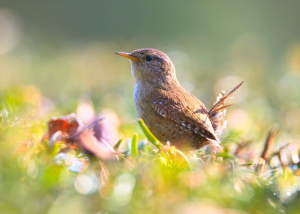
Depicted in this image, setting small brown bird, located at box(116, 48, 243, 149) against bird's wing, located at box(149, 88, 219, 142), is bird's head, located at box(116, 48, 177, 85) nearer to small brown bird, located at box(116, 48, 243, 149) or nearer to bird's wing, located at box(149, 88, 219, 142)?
small brown bird, located at box(116, 48, 243, 149)

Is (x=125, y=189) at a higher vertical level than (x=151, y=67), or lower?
higher

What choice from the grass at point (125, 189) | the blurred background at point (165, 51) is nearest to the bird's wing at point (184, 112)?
the blurred background at point (165, 51)

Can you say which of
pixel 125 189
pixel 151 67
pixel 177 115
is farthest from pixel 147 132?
pixel 151 67

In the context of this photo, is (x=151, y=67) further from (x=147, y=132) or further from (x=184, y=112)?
(x=147, y=132)

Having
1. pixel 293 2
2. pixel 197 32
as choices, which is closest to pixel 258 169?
pixel 197 32

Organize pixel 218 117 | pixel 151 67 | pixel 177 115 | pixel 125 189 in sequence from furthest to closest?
1. pixel 151 67
2. pixel 218 117
3. pixel 177 115
4. pixel 125 189

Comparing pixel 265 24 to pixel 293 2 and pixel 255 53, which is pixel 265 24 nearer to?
pixel 293 2

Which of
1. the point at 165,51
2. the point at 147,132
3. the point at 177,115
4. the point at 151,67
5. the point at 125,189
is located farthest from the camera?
the point at 165,51

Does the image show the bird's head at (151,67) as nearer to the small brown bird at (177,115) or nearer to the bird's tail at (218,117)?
the small brown bird at (177,115)
